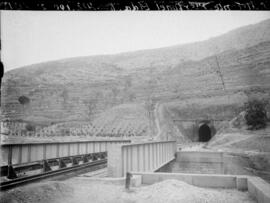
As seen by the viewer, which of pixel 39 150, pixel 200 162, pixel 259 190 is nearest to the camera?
pixel 259 190

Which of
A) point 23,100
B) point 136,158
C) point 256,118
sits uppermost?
point 23,100

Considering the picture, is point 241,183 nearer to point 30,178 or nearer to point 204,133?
point 30,178

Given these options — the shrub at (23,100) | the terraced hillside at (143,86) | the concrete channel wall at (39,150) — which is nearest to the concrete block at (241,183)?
the concrete channel wall at (39,150)

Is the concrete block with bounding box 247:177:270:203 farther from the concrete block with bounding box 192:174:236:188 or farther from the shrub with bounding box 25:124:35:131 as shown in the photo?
the shrub with bounding box 25:124:35:131

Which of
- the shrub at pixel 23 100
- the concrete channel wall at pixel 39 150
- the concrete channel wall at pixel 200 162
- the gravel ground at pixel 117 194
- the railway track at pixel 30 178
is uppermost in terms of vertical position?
the shrub at pixel 23 100

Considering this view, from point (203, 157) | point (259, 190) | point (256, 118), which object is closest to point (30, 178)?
point (259, 190)

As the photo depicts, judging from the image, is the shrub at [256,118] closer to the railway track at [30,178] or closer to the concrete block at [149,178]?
the railway track at [30,178]
